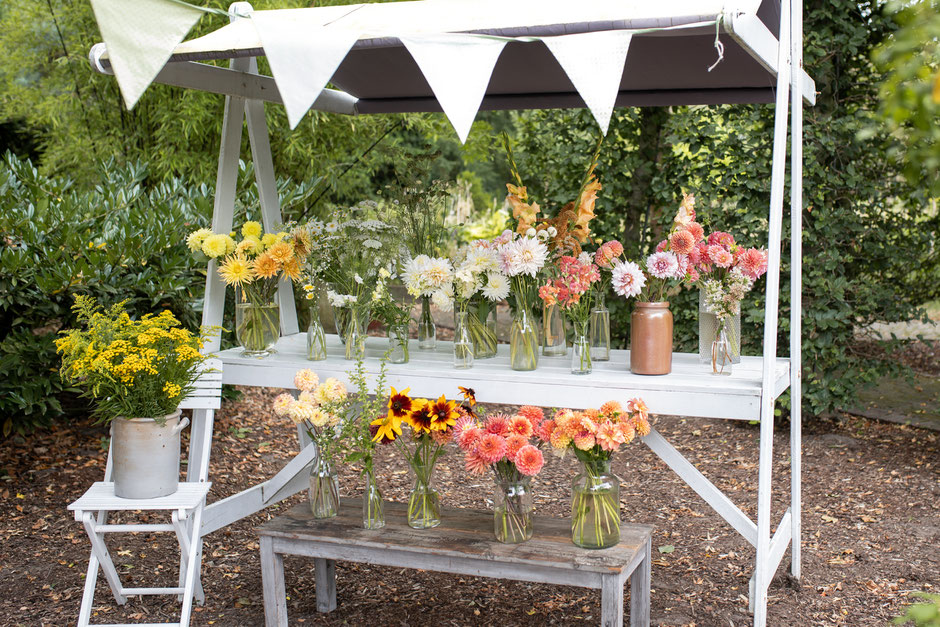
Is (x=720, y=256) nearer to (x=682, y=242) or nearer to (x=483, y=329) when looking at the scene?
(x=682, y=242)

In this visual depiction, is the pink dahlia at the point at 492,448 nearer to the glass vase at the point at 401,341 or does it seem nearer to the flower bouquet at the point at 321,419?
the flower bouquet at the point at 321,419

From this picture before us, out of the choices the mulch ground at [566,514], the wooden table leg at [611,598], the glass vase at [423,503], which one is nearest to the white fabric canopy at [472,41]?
the glass vase at [423,503]

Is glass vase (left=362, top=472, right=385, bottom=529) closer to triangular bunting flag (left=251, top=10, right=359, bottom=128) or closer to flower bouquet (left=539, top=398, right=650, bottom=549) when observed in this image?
flower bouquet (left=539, top=398, right=650, bottom=549)

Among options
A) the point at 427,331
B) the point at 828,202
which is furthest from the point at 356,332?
the point at 828,202

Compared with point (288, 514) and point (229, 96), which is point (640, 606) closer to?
point (288, 514)

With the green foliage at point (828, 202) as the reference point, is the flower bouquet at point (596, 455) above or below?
below

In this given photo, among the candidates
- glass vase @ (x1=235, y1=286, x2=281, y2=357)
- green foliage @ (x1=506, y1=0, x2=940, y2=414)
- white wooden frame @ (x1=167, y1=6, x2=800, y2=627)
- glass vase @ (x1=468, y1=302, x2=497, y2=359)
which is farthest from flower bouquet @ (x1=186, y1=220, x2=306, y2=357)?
green foliage @ (x1=506, y1=0, x2=940, y2=414)

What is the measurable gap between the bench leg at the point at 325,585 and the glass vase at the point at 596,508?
0.98 metres

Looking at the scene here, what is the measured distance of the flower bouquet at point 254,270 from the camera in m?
2.95

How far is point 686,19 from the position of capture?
2076mm

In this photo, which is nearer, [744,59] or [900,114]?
[900,114]

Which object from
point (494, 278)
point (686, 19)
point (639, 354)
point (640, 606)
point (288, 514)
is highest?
point (686, 19)

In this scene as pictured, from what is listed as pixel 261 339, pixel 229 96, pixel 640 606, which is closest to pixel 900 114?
pixel 640 606

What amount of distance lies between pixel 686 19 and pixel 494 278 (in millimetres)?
980
